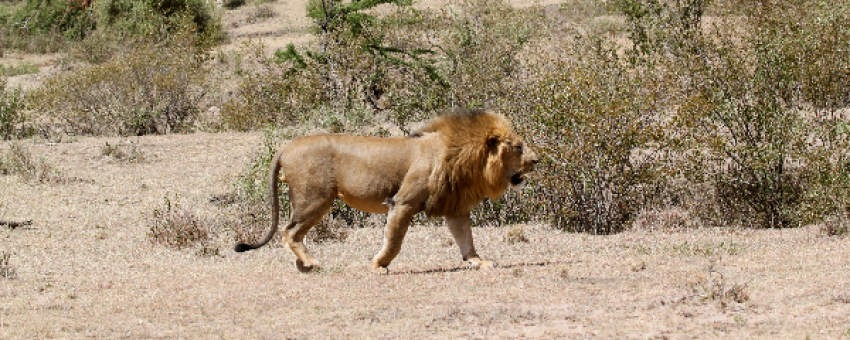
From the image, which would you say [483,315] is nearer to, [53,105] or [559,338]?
[559,338]

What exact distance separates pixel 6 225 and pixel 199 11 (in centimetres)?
2456

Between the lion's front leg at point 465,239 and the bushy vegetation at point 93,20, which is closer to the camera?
the lion's front leg at point 465,239

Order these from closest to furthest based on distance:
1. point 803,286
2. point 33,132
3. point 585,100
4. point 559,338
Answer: point 559,338
point 803,286
point 585,100
point 33,132

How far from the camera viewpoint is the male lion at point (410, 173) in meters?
8.59

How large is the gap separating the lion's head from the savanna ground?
0.67 metres

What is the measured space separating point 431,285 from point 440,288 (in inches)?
6.2

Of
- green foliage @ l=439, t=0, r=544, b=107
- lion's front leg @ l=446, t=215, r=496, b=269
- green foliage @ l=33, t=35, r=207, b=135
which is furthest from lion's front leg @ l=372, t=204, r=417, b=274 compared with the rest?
green foliage @ l=33, t=35, r=207, b=135

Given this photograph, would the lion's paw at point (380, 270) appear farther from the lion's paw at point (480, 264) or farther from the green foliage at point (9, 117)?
the green foliage at point (9, 117)

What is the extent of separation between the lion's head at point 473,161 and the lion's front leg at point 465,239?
0.31ft

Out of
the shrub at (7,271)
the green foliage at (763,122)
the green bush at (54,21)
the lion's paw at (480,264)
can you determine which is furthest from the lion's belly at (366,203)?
the green bush at (54,21)

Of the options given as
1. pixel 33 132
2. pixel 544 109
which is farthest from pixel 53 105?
pixel 544 109

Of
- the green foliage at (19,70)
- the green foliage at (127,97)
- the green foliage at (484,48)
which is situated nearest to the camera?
the green foliage at (484,48)

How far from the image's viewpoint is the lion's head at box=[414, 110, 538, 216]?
28.2 ft

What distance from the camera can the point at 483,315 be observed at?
6.77m
